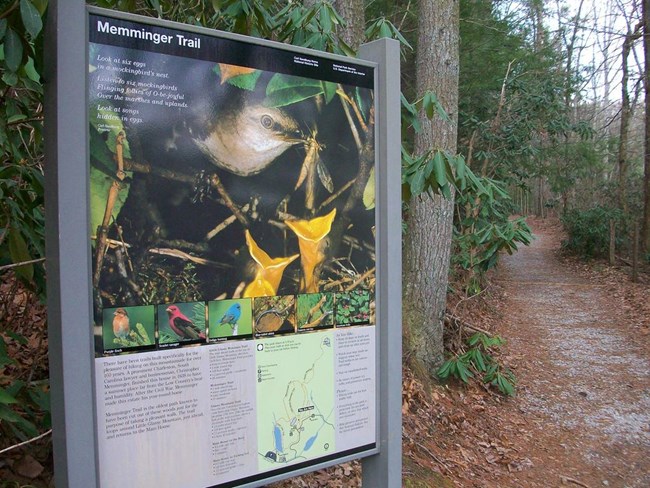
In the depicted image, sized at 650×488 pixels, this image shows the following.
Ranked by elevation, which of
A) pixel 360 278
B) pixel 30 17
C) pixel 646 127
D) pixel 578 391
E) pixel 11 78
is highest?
pixel 646 127

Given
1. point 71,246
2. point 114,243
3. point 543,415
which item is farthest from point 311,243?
point 543,415

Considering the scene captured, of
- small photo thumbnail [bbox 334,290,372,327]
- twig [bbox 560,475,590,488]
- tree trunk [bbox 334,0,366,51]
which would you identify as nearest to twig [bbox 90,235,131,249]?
small photo thumbnail [bbox 334,290,372,327]

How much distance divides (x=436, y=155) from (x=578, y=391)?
6351 mm

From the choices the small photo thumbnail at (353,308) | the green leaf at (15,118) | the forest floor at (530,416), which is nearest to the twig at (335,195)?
the small photo thumbnail at (353,308)

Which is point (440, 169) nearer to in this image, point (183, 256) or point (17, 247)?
point (183, 256)

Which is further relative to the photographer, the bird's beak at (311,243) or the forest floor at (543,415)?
the forest floor at (543,415)

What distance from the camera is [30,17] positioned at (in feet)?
5.87

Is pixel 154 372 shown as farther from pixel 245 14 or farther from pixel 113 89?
pixel 245 14

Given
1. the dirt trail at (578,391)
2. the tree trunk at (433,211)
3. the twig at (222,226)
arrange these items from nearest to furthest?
1. the twig at (222,226)
2. the dirt trail at (578,391)
3. the tree trunk at (433,211)

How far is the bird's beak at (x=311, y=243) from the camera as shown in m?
2.21

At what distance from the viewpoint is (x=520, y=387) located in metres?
8.13

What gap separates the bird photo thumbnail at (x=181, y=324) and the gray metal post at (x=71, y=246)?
0.75ft

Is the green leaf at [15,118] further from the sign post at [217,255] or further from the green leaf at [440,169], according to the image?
the green leaf at [440,169]

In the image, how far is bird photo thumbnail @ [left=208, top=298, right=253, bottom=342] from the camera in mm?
1979
